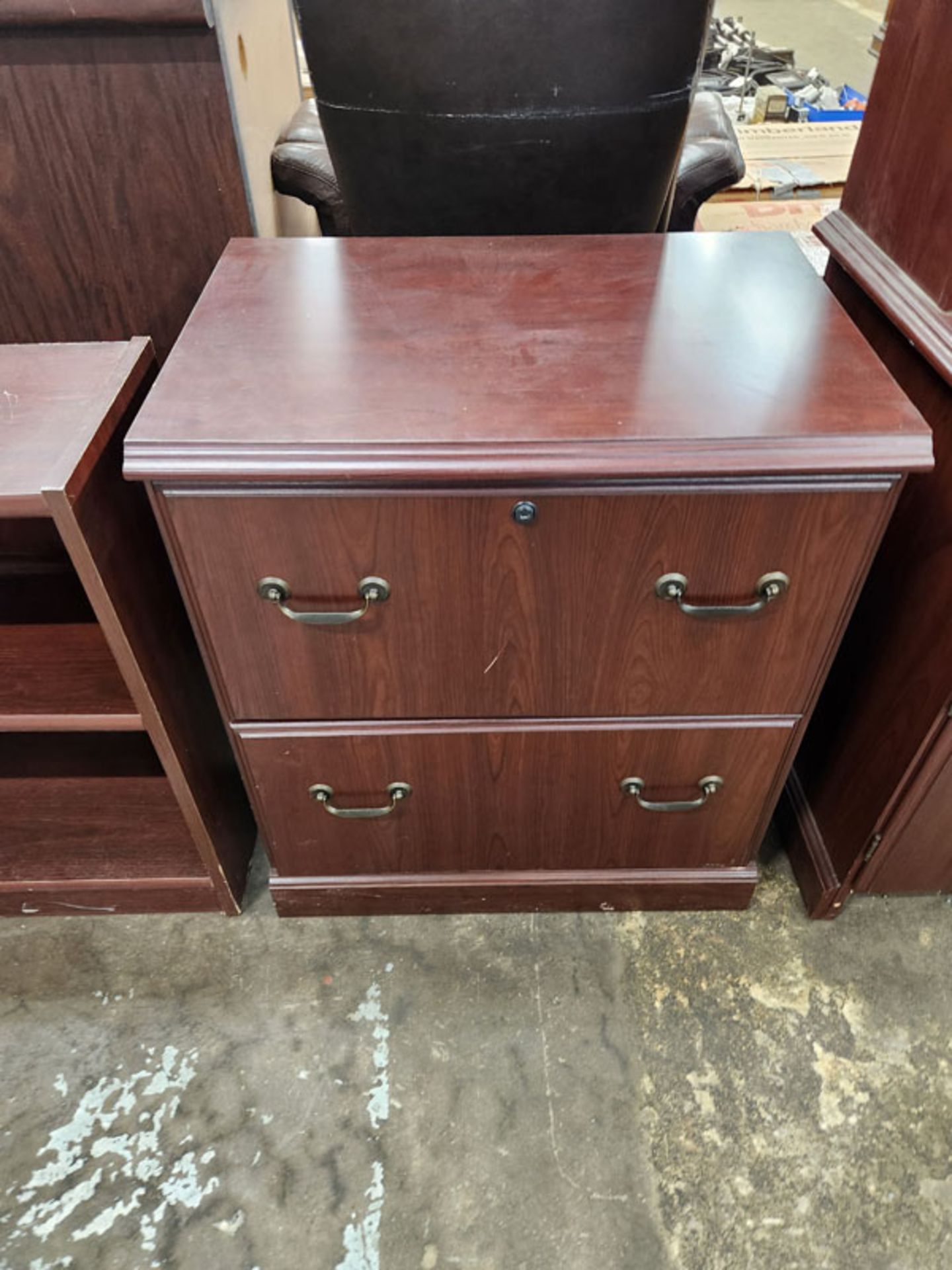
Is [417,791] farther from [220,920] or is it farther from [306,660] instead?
[220,920]

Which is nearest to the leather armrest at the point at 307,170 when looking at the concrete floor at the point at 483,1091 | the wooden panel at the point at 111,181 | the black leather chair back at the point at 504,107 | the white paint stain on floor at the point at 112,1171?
the black leather chair back at the point at 504,107

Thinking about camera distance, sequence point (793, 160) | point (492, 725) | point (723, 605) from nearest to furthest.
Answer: point (723, 605), point (492, 725), point (793, 160)

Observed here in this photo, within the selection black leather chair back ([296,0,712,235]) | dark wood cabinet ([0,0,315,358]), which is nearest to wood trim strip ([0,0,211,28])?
dark wood cabinet ([0,0,315,358])

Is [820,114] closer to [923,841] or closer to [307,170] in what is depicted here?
[307,170]

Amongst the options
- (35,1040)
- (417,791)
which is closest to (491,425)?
(417,791)

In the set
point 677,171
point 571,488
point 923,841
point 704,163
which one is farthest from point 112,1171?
point 704,163

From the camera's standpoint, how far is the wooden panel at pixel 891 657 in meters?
0.82

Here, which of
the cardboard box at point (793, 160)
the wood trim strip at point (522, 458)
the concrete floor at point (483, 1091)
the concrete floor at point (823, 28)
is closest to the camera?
the wood trim strip at point (522, 458)

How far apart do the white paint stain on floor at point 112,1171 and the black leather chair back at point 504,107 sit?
1.11 metres

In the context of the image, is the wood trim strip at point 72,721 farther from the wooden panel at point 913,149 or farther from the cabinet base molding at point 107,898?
the wooden panel at point 913,149

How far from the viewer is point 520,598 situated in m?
0.75

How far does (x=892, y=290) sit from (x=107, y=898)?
1.13 m

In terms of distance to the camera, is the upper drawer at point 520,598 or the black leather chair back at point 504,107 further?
the black leather chair back at point 504,107

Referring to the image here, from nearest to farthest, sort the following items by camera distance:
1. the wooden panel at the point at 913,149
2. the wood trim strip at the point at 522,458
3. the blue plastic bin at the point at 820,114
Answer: the wood trim strip at the point at 522,458 → the wooden panel at the point at 913,149 → the blue plastic bin at the point at 820,114
